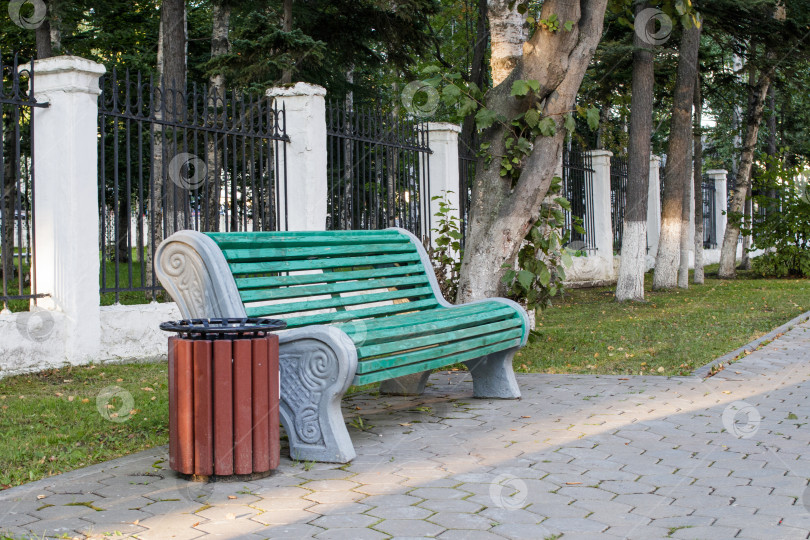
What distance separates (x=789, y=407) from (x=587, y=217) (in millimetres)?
13485

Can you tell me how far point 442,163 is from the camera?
40.9 ft

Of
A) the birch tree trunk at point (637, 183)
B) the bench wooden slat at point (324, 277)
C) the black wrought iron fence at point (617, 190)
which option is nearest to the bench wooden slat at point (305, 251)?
the bench wooden slat at point (324, 277)

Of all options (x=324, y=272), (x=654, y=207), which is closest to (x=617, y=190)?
(x=654, y=207)

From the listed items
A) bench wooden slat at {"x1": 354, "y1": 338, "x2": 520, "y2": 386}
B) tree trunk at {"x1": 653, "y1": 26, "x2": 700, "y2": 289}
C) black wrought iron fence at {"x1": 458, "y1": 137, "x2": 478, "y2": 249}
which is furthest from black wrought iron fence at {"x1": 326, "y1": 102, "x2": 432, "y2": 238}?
tree trunk at {"x1": 653, "y1": 26, "x2": 700, "y2": 289}

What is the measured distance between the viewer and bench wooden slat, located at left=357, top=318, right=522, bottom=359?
446cm

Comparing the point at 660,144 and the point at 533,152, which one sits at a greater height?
the point at 660,144

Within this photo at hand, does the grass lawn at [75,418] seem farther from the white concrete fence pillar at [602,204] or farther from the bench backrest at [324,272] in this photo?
the white concrete fence pillar at [602,204]

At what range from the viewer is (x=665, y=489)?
12.9 ft

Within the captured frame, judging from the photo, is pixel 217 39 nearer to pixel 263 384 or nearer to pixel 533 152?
pixel 533 152

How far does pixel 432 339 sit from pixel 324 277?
887mm

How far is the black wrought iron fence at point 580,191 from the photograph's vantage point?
59.2 ft

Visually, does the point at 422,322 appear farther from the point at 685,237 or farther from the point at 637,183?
the point at 685,237

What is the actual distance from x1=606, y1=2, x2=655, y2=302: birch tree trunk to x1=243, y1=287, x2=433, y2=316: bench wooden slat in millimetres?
8858

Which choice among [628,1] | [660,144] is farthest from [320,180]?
[660,144]
